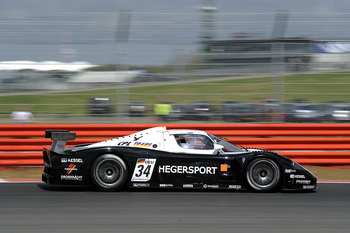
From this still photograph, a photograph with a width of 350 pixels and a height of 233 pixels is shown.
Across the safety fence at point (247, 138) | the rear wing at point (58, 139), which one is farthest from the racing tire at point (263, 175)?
the safety fence at point (247, 138)

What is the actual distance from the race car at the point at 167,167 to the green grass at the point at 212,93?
11.4 feet

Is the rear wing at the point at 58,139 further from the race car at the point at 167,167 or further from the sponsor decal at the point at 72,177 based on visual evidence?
the sponsor decal at the point at 72,177

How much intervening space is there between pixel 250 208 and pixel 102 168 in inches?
96.6

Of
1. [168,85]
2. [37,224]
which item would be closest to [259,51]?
[168,85]

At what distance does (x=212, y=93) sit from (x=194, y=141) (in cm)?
371

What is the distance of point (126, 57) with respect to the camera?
12.3 m

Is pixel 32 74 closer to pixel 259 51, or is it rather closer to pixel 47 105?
pixel 47 105

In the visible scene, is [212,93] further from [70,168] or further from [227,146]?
[70,168]

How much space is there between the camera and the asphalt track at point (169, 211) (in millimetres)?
6207

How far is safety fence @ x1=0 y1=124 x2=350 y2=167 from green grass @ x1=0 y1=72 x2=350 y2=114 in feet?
1.95

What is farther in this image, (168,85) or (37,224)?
(168,85)

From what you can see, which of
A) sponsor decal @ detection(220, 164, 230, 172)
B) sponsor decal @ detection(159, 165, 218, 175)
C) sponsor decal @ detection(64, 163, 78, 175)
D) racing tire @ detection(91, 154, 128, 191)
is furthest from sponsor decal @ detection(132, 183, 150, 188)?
sponsor decal @ detection(220, 164, 230, 172)

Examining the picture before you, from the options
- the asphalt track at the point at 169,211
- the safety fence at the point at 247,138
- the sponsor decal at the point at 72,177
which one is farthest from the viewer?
the safety fence at the point at 247,138

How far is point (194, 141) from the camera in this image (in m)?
8.83
